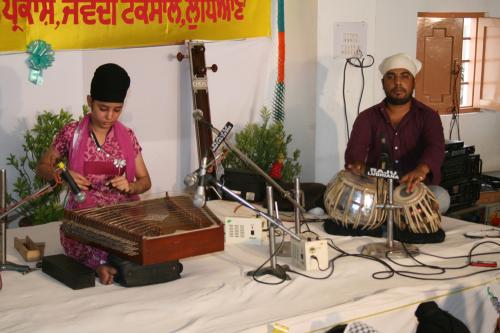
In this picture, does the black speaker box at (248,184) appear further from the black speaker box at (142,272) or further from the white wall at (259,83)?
the black speaker box at (142,272)

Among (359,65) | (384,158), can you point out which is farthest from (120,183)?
(359,65)

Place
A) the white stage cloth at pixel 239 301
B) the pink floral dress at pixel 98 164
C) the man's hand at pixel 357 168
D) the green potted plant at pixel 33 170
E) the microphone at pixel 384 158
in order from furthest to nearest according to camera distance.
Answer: the green potted plant at pixel 33 170 < the man's hand at pixel 357 168 < the pink floral dress at pixel 98 164 < the microphone at pixel 384 158 < the white stage cloth at pixel 239 301

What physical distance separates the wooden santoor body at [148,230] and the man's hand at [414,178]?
112 centimetres

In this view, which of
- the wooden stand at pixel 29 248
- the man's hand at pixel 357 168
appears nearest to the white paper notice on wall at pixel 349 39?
the man's hand at pixel 357 168

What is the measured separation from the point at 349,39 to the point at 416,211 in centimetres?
212

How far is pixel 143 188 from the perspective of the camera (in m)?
3.78

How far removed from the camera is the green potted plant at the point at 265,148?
18.2ft

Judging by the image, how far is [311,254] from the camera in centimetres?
352

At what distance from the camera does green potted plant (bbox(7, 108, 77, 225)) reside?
471 cm

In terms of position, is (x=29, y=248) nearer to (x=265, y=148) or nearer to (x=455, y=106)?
(x=265, y=148)

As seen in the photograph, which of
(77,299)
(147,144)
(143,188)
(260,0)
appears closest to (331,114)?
(260,0)

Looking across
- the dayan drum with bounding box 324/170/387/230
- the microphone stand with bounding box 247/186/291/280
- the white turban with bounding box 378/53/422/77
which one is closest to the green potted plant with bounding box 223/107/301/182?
the white turban with bounding box 378/53/422/77

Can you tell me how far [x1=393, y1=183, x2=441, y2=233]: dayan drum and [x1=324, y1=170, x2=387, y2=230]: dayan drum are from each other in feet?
0.29

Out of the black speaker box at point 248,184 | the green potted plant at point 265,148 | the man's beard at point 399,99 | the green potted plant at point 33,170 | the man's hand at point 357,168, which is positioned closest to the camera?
the man's hand at point 357,168
